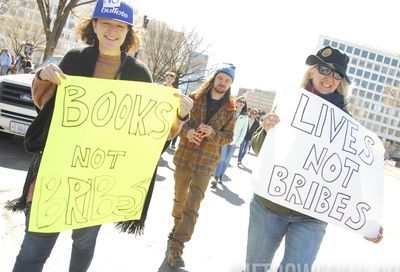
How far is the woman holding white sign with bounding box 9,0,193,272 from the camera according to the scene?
7.88 feet

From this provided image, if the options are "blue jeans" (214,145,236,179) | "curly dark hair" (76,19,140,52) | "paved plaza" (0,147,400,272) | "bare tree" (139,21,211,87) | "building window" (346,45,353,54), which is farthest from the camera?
"building window" (346,45,353,54)

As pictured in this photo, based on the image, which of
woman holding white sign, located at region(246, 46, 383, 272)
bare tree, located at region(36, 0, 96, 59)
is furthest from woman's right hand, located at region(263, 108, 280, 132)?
bare tree, located at region(36, 0, 96, 59)

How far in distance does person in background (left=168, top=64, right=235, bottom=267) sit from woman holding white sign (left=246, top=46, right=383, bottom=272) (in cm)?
127

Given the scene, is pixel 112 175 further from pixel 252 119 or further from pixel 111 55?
pixel 252 119

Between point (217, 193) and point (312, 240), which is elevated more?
point (312, 240)

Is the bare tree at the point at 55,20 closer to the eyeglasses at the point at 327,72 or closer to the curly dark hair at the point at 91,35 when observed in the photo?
the curly dark hair at the point at 91,35

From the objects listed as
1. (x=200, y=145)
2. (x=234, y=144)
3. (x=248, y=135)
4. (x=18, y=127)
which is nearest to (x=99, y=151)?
(x=200, y=145)

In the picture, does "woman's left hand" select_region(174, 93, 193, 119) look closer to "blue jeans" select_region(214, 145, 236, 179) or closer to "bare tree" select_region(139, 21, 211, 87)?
"blue jeans" select_region(214, 145, 236, 179)

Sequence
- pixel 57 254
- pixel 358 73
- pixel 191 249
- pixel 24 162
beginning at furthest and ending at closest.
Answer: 1. pixel 358 73
2. pixel 24 162
3. pixel 191 249
4. pixel 57 254

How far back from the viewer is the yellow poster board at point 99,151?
2.36m

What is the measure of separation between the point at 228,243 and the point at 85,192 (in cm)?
313

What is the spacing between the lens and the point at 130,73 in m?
2.64

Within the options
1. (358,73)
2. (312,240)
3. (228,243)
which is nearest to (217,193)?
(228,243)

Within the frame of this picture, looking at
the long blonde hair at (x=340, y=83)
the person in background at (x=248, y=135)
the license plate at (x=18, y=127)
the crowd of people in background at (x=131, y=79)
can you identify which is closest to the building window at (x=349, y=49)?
the person in background at (x=248, y=135)
